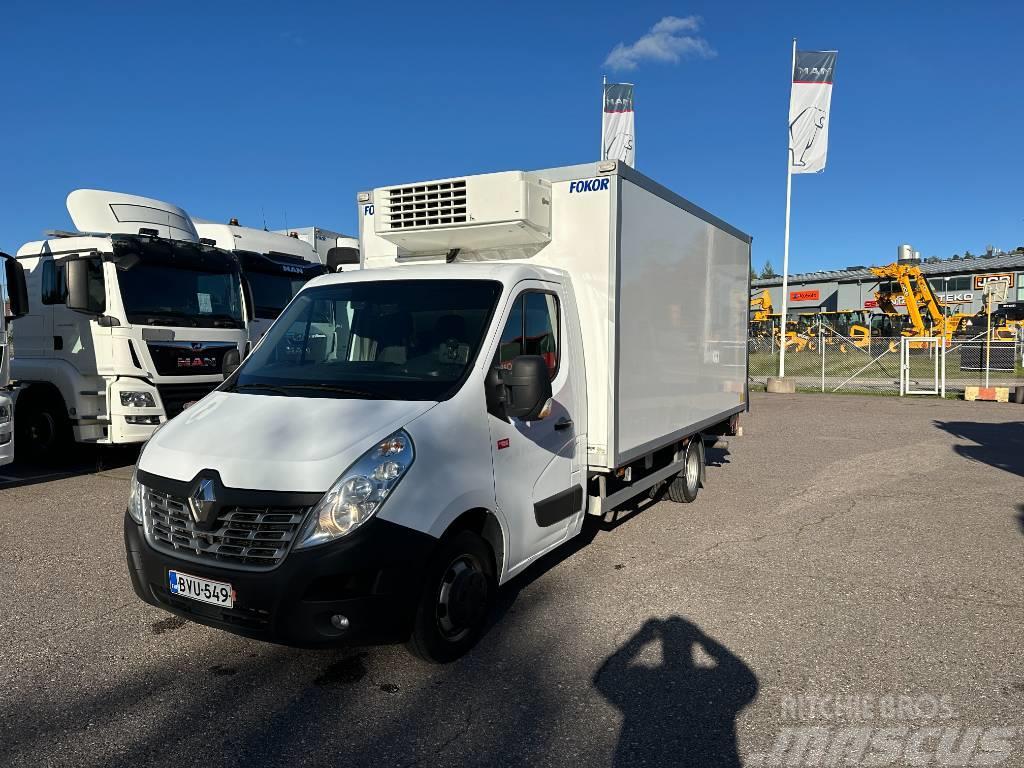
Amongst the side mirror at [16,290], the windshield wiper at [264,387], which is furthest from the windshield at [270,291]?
the windshield wiper at [264,387]

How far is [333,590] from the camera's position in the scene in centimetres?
322

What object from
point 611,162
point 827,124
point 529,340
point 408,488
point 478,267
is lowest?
point 408,488

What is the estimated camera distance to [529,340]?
14.7 ft

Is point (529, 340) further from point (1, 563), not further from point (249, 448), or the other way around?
point (1, 563)

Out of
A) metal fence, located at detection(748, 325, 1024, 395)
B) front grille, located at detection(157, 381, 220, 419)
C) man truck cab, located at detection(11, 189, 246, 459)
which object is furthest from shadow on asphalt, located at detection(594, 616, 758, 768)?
metal fence, located at detection(748, 325, 1024, 395)

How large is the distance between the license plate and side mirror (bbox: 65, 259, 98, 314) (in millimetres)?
5850

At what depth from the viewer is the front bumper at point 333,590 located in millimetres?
3174

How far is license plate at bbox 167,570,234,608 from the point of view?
3.29m

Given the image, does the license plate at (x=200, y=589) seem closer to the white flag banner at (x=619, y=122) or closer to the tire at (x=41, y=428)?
the tire at (x=41, y=428)

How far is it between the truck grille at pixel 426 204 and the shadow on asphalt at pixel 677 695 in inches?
121

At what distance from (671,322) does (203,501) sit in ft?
13.6

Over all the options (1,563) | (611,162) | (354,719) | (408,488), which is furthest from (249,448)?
(1,563)

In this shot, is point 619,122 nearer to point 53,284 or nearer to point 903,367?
point 903,367

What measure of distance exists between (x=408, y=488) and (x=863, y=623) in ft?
10.2
